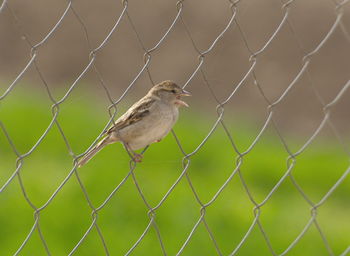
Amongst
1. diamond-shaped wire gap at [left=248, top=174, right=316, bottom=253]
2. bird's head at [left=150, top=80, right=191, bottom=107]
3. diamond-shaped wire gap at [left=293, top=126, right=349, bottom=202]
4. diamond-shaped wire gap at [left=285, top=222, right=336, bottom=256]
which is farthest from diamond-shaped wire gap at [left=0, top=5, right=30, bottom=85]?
bird's head at [left=150, top=80, right=191, bottom=107]

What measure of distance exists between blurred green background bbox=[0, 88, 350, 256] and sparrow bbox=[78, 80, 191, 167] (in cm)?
169

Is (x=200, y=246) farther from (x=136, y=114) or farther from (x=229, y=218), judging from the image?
(x=136, y=114)

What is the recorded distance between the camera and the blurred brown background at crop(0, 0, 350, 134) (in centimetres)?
966

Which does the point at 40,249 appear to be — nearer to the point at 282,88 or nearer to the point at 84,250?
the point at 84,250

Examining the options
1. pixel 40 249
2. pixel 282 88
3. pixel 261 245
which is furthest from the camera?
pixel 282 88

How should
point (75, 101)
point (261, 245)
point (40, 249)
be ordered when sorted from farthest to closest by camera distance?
1. point (75, 101)
2. point (261, 245)
3. point (40, 249)

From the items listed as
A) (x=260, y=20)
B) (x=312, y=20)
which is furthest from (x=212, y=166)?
(x=312, y=20)

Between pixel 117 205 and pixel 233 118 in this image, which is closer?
pixel 117 205

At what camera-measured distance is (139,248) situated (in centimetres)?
550

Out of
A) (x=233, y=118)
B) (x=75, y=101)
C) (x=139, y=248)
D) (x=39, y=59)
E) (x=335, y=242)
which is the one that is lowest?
(x=335, y=242)

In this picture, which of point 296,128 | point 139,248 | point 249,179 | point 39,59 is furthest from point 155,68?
point 139,248

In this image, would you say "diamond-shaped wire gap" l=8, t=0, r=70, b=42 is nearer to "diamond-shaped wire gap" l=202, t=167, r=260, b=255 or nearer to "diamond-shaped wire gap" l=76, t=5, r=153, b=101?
"diamond-shaped wire gap" l=76, t=5, r=153, b=101

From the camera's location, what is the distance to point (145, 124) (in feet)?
12.6

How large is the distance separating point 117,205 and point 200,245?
769 mm
